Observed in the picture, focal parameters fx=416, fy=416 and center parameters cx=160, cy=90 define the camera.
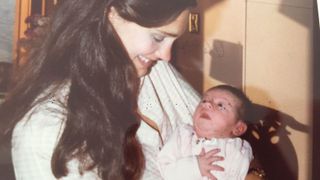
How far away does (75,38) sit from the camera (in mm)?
568

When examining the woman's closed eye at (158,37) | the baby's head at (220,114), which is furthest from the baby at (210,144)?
the woman's closed eye at (158,37)

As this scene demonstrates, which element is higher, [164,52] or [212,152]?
[164,52]

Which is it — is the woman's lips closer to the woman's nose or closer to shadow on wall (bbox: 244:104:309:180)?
the woman's nose

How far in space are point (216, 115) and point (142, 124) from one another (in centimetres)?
11

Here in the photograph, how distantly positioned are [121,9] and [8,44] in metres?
0.16

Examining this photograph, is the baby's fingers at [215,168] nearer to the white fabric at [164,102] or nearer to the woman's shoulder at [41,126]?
the white fabric at [164,102]

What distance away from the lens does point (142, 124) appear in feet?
1.90

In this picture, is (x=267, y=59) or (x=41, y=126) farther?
(x=267, y=59)

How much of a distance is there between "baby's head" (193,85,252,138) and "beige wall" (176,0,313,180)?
19 millimetres

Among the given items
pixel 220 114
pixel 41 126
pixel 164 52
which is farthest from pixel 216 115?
pixel 41 126

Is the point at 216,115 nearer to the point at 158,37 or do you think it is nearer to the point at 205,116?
the point at 205,116

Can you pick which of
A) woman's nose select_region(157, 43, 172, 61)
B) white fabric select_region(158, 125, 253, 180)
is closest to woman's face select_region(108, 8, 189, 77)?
woman's nose select_region(157, 43, 172, 61)

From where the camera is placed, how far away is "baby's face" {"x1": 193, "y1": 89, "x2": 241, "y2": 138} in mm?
587

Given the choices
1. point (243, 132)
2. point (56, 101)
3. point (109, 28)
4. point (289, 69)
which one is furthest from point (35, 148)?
point (289, 69)
